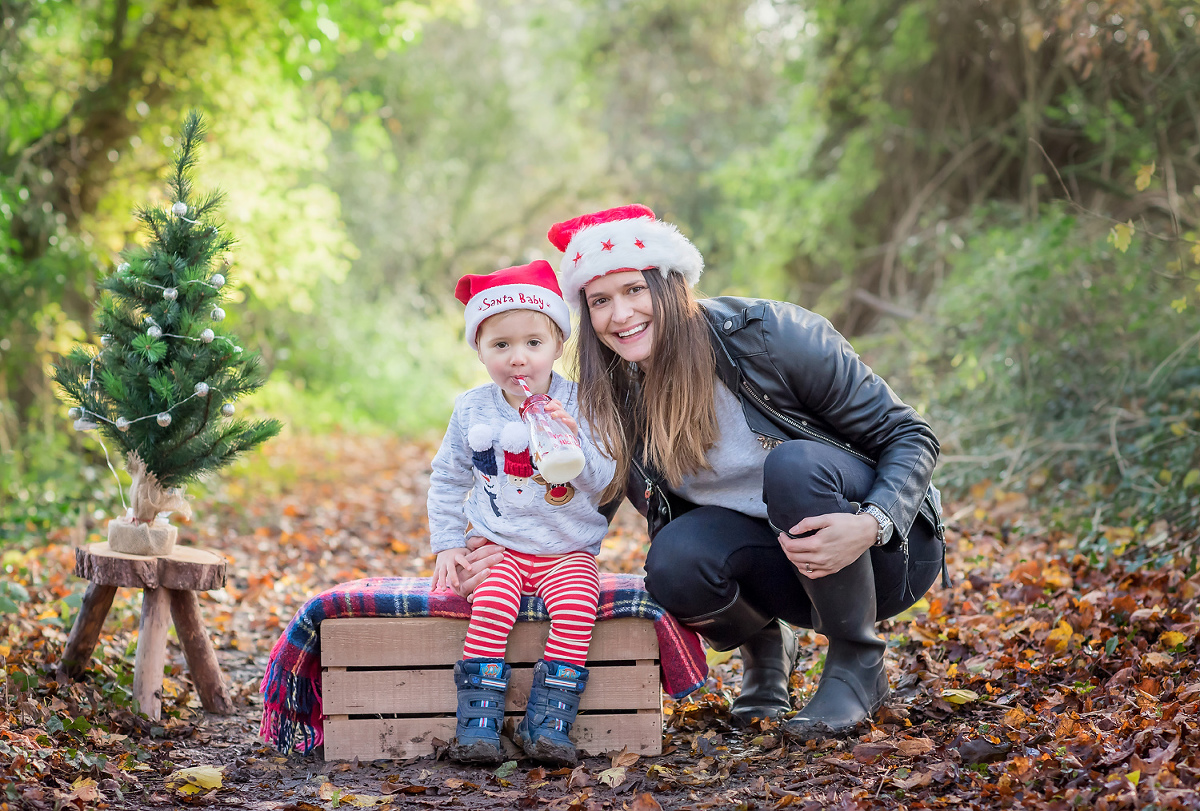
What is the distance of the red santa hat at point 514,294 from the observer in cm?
256

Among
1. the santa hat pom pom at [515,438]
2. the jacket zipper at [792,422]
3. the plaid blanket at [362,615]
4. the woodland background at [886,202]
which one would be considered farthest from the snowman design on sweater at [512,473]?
the woodland background at [886,202]

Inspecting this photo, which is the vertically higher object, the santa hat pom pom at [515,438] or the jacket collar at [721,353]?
the jacket collar at [721,353]

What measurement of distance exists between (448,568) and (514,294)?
0.73 metres

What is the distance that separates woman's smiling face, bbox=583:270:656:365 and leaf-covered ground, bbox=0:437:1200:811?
1020mm

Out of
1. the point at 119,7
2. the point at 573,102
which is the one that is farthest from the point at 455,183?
the point at 119,7

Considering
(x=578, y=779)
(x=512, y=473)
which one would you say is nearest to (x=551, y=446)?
(x=512, y=473)

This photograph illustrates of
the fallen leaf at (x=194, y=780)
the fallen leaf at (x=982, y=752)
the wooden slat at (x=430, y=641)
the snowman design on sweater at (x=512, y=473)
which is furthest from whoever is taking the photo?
the snowman design on sweater at (x=512, y=473)

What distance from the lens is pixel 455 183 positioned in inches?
650

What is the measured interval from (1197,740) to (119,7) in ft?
22.7

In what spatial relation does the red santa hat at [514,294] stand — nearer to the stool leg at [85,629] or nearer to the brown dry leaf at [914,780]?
the stool leg at [85,629]

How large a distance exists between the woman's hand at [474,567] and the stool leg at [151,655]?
876 millimetres

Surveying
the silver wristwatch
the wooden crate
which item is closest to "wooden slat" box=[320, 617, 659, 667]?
the wooden crate

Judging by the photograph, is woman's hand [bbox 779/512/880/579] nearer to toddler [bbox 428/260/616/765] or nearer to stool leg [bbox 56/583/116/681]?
toddler [bbox 428/260/616/765]

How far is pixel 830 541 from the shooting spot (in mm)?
2254
